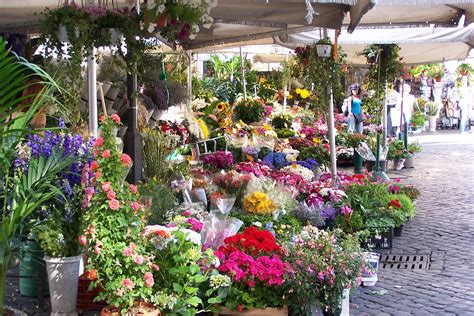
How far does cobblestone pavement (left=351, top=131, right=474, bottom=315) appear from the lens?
5738 millimetres

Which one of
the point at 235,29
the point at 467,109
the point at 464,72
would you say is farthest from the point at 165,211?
the point at 464,72

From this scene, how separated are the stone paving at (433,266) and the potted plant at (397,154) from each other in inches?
39.1

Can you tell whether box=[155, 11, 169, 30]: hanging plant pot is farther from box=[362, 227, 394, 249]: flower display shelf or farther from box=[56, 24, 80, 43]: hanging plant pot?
box=[362, 227, 394, 249]: flower display shelf

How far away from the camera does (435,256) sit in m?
7.46

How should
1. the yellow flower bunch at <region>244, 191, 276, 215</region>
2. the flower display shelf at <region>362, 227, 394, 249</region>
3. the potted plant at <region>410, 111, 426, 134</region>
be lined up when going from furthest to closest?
the potted plant at <region>410, 111, 426, 134</region>
the flower display shelf at <region>362, 227, 394, 249</region>
the yellow flower bunch at <region>244, 191, 276, 215</region>

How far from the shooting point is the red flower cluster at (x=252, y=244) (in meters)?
4.97

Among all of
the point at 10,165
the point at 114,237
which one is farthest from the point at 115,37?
the point at 114,237

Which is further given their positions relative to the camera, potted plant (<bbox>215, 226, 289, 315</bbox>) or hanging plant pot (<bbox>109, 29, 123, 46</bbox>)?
hanging plant pot (<bbox>109, 29, 123, 46</bbox>)

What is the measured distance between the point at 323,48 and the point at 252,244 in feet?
13.6

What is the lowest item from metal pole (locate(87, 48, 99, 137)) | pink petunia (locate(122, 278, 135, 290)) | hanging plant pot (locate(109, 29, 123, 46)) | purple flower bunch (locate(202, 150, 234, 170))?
pink petunia (locate(122, 278, 135, 290))

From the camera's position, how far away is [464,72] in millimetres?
30547

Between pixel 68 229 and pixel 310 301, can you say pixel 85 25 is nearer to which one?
pixel 68 229

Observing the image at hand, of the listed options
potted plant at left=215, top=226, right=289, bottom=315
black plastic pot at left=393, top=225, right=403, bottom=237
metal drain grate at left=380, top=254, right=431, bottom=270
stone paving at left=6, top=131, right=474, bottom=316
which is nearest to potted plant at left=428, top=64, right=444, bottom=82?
stone paving at left=6, top=131, right=474, bottom=316

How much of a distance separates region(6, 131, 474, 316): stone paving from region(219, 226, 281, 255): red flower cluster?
0.99 m
